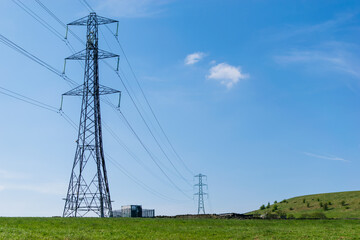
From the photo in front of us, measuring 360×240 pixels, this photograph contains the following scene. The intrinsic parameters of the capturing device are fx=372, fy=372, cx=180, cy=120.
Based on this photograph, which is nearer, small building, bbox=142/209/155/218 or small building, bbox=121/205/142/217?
small building, bbox=121/205/142/217

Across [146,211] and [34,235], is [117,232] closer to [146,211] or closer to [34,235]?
[34,235]

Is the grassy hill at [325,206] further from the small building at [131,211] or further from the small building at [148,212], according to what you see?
the small building at [131,211]

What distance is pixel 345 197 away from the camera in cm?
11275

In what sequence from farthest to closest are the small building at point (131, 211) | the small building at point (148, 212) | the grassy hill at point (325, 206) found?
the grassy hill at point (325, 206)
the small building at point (148, 212)
the small building at point (131, 211)

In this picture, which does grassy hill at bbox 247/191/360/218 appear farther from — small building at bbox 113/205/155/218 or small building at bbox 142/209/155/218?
small building at bbox 113/205/155/218

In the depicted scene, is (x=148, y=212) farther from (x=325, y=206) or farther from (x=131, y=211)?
(x=325, y=206)

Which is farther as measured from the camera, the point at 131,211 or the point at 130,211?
the point at 130,211

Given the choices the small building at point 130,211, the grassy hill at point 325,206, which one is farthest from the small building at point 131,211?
the grassy hill at point 325,206

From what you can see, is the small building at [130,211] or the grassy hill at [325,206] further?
the grassy hill at [325,206]

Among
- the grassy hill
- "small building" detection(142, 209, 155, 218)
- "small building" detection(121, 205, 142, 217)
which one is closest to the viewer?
"small building" detection(121, 205, 142, 217)

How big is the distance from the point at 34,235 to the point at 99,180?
30987mm

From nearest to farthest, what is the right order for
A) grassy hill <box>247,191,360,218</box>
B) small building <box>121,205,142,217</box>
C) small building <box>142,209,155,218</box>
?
small building <box>121,205,142,217</box>, small building <box>142,209,155,218</box>, grassy hill <box>247,191,360,218</box>

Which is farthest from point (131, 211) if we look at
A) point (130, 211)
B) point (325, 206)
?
point (325, 206)

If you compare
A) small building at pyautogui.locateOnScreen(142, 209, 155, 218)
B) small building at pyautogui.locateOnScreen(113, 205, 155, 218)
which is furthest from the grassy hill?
small building at pyautogui.locateOnScreen(113, 205, 155, 218)
